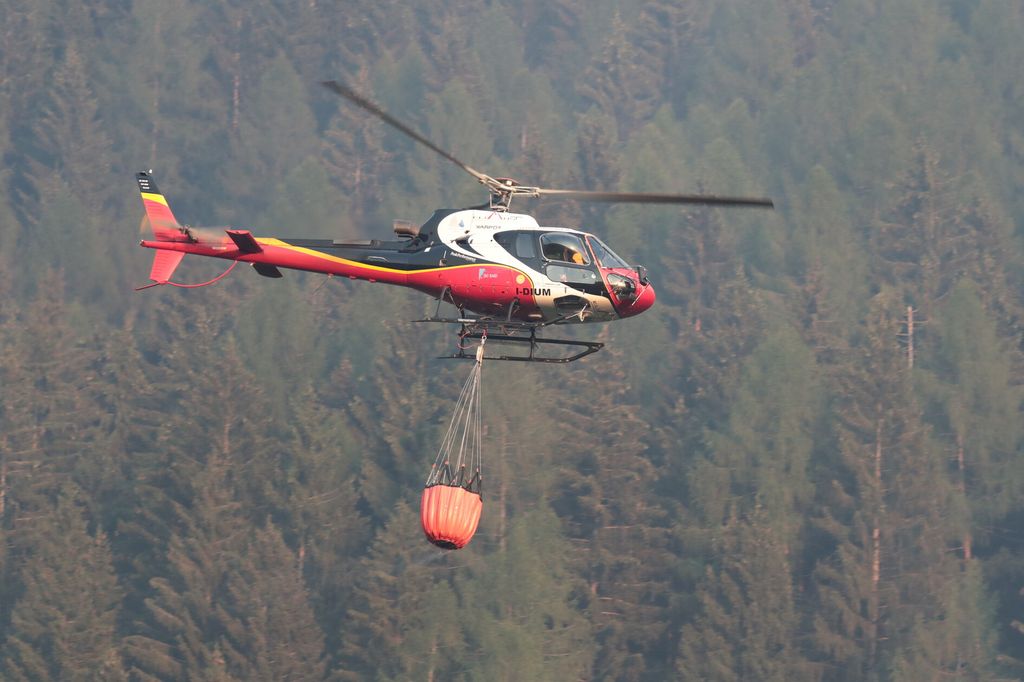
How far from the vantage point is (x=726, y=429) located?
86.1 metres

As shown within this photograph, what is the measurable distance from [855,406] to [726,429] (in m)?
6.03

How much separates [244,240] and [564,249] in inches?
210

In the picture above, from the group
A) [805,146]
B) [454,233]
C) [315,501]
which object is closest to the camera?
[454,233]

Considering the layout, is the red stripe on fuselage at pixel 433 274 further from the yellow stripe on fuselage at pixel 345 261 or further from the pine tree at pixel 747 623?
the pine tree at pixel 747 623

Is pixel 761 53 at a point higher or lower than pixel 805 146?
higher

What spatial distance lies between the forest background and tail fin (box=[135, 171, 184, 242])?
279 centimetres

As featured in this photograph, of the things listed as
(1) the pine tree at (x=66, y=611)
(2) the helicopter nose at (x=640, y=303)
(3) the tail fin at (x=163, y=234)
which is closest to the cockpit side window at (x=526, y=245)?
(2) the helicopter nose at (x=640, y=303)

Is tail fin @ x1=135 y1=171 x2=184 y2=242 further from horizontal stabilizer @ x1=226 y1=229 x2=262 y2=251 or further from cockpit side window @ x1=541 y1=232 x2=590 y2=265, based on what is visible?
cockpit side window @ x1=541 y1=232 x2=590 y2=265

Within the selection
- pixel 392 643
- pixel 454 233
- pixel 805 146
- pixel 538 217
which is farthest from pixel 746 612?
pixel 805 146

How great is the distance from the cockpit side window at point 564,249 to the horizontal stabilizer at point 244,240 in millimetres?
4875

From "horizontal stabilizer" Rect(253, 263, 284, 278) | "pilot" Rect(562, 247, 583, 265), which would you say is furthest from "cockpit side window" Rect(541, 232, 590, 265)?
"horizontal stabilizer" Rect(253, 263, 284, 278)

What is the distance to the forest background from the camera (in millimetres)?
69938

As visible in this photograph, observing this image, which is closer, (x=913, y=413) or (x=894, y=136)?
(x=913, y=413)

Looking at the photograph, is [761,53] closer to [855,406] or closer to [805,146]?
[805,146]
